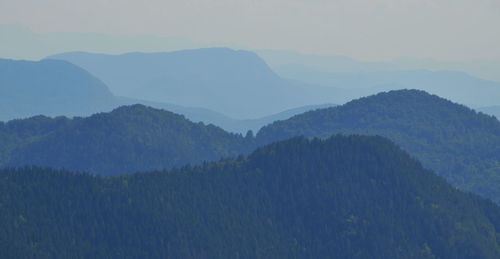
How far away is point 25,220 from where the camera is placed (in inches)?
6211

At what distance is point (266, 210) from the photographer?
593 feet

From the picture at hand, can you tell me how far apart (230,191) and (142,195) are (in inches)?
663

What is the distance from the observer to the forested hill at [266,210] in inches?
6348

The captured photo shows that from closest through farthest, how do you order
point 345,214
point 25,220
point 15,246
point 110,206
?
point 15,246 → point 25,220 → point 110,206 → point 345,214

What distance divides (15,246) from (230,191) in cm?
4553

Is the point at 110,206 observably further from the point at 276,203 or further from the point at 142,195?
the point at 276,203

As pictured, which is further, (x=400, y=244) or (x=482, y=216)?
(x=482, y=216)

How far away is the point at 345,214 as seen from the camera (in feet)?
589

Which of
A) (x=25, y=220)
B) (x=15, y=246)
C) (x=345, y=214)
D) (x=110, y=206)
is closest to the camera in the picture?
(x=15, y=246)

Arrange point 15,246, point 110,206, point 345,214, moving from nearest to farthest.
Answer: point 15,246 → point 110,206 → point 345,214

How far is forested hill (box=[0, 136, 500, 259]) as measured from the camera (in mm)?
161250

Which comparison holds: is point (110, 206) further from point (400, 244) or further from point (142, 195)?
point (400, 244)

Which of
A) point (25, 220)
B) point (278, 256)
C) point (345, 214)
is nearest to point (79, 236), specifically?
point (25, 220)

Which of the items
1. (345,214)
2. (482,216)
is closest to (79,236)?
(345,214)
